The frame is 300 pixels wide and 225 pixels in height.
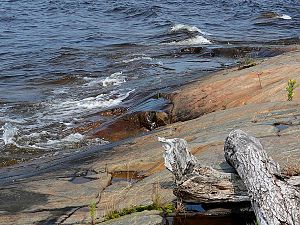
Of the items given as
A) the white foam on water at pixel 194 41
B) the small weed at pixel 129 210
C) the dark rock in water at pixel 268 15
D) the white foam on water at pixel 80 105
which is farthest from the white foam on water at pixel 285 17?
the small weed at pixel 129 210

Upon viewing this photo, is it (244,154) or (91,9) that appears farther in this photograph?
(91,9)

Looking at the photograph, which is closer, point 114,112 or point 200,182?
point 200,182

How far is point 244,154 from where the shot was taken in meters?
5.60

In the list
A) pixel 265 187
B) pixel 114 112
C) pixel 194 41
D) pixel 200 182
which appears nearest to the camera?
pixel 265 187

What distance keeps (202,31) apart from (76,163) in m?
22.7

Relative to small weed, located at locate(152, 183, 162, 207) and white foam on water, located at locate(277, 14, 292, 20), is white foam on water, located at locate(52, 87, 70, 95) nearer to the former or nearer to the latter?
small weed, located at locate(152, 183, 162, 207)

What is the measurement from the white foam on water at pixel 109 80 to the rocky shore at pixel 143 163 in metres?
6.18

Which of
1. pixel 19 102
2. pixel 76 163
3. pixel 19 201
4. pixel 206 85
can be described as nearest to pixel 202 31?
pixel 19 102

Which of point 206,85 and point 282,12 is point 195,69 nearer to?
point 206,85

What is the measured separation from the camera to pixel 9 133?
14.2 metres

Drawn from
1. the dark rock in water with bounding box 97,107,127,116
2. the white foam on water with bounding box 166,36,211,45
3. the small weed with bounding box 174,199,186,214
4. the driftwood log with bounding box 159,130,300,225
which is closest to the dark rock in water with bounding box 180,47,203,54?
the white foam on water with bounding box 166,36,211,45

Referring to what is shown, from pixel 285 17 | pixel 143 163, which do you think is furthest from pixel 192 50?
pixel 143 163

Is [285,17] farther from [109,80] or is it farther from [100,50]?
[109,80]

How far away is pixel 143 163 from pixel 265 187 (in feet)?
11.8
